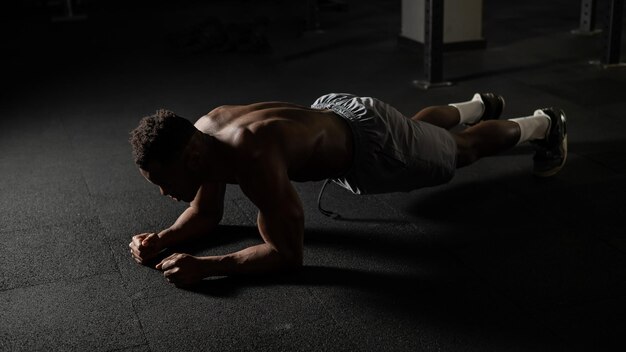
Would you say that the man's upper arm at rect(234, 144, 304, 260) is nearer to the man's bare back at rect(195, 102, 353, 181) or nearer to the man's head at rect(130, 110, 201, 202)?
the man's bare back at rect(195, 102, 353, 181)

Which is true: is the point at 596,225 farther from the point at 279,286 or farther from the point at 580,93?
the point at 580,93

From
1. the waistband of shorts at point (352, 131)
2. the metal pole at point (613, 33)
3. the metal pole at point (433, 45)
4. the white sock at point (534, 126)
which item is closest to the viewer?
the waistband of shorts at point (352, 131)

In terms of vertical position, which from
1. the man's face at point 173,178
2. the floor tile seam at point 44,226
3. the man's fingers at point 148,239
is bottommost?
the floor tile seam at point 44,226

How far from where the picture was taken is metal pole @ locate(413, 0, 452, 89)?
4.43m

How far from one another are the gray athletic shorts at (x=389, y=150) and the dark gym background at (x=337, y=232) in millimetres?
188

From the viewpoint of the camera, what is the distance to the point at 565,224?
2729 mm

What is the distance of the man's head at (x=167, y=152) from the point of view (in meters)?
2.18

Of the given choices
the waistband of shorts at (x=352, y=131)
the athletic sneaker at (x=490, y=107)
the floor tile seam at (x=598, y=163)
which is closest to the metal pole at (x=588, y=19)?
the floor tile seam at (x=598, y=163)

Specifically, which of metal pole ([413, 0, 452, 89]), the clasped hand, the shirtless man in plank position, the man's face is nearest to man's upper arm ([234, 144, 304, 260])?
the shirtless man in plank position

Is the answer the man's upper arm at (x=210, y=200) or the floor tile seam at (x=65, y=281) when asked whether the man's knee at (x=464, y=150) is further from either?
the floor tile seam at (x=65, y=281)

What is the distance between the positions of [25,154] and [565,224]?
8.13ft

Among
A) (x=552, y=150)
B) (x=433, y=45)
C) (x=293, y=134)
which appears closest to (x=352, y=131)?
(x=293, y=134)

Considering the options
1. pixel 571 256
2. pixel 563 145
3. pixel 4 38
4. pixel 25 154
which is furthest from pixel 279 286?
pixel 4 38

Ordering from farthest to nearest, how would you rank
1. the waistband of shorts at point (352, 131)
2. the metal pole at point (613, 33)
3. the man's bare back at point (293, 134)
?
1. the metal pole at point (613, 33)
2. the waistband of shorts at point (352, 131)
3. the man's bare back at point (293, 134)
